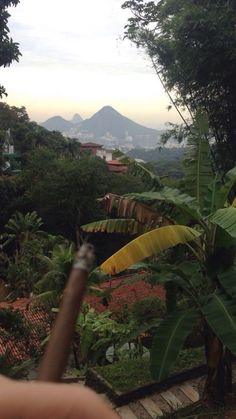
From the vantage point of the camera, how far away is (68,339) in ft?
1.87

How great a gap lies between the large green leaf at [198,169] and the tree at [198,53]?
6.90m

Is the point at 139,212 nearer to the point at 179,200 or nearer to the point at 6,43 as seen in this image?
the point at 179,200

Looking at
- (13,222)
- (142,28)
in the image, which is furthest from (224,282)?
(13,222)

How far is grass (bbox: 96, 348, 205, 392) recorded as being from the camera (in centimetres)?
553

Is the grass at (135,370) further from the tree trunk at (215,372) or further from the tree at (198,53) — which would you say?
the tree at (198,53)

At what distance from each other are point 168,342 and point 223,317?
551mm

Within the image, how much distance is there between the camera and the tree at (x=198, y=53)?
36.9ft

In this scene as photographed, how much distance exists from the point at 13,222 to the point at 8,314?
13.8 m

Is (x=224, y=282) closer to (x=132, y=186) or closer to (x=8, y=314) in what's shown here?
(x=8, y=314)

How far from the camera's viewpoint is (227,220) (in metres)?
3.90

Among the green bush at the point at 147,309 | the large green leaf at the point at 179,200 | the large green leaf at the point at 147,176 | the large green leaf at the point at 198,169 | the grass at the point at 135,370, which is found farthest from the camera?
the green bush at the point at 147,309

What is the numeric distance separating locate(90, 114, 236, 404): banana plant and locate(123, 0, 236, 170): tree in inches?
267

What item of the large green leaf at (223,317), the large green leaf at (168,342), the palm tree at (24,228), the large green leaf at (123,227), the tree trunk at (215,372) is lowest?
the palm tree at (24,228)

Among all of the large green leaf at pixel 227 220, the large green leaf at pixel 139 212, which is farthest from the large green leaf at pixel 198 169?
the large green leaf at pixel 227 220
